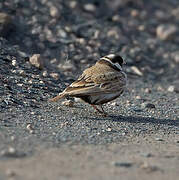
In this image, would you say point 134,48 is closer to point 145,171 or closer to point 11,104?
point 11,104

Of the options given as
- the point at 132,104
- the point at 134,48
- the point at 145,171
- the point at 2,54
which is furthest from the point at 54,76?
the point at 145,171

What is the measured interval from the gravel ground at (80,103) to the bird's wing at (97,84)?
44 cm

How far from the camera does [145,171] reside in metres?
5.69

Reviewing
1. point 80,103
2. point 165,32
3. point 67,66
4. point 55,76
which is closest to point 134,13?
point 165,32

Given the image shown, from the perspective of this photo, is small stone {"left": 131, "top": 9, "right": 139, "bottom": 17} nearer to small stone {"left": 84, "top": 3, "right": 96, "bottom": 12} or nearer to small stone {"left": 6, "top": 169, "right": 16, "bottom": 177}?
small stone {"left": 84, "top": 3, "right": 96, "bottom": 12}

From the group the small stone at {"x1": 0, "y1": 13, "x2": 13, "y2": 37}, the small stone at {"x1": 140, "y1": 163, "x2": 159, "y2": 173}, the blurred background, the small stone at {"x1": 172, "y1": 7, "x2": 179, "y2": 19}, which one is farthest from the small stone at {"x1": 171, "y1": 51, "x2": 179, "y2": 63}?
the small stone at {"x1": 140, "y1": 163, "x2": 159, "y2": 173}

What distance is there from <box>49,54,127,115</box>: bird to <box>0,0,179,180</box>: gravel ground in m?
0.33

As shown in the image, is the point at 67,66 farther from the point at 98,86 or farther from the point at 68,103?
the point at 98,86

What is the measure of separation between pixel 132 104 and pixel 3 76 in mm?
2519

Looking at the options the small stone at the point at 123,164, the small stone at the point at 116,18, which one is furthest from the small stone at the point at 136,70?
the small stone at the point at 123,164

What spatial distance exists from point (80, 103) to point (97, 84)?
39.1 inches

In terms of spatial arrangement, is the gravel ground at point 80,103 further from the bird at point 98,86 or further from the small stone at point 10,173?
the bird at point 98,86

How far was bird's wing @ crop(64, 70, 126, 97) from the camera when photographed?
314 inches

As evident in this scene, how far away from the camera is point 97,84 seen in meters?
8.22
